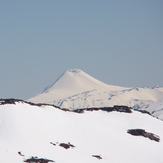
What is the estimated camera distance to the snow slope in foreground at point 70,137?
9081cm

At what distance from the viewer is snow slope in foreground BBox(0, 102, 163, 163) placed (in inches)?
3575

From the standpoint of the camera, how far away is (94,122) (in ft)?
385

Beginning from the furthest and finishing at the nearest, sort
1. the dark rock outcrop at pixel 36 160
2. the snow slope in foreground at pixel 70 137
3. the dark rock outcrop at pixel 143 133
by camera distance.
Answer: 1. the dark rock outcrop at pixel 143 133
2. the snow slope in foreground at pixel 70 137
3. the dark rock outcrop at pixel 36 160

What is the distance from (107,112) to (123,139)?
62.1ft

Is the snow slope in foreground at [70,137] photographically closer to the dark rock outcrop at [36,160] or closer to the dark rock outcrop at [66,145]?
the dark rock outcrop at [66,145]

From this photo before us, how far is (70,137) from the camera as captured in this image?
103 m

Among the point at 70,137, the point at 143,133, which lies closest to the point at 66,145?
the point at 70,137

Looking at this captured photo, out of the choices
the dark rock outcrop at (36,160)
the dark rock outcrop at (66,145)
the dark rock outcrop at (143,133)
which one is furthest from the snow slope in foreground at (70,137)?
the dark rock outcrop at (143,133)

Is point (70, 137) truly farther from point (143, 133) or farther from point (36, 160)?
point (143, 133)

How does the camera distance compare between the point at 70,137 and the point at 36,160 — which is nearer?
the point at 36,160

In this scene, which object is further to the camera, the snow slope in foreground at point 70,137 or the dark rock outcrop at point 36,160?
the snow slope in foreground at point 70,137

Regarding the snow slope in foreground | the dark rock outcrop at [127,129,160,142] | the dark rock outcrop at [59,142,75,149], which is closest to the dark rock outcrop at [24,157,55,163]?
the snow slope in foreground

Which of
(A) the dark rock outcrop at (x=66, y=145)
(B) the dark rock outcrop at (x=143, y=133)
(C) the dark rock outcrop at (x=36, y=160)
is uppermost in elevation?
(B) the dark rock outcrop at (x=143, y=133)

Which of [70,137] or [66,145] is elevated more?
[70,137]
